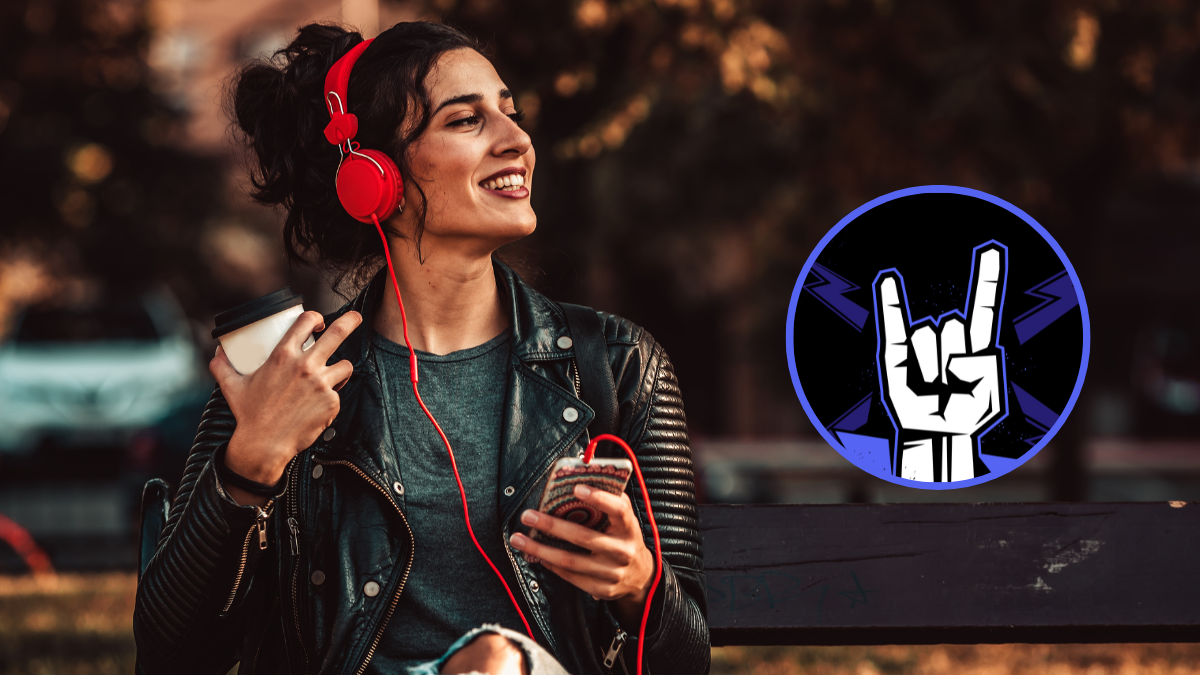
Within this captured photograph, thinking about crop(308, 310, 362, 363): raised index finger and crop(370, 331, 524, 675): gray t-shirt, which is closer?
crop(308, 310, 362, 363): raised index finger

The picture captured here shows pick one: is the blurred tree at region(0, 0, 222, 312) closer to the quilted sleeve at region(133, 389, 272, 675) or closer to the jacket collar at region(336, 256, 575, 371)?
the jacket collar at region(336, 256, 575, 371)

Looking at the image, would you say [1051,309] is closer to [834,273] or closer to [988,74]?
[834,273]

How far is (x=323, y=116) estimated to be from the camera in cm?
243

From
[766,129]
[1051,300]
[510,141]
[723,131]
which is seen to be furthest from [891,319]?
[723,131]

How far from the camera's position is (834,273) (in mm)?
2621

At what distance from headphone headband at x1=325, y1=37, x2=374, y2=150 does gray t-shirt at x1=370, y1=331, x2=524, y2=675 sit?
0.47 m

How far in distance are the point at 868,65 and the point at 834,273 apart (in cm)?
356

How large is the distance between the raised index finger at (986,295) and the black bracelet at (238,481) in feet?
4.97

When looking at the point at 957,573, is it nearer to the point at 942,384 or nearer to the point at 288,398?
the point at 942,384

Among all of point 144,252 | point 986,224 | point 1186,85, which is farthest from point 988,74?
point 144,252

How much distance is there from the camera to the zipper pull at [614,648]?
2203mm

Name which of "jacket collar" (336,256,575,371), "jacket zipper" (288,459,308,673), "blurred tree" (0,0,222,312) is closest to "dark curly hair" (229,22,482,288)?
"jacket collar" (336,256,575,371)

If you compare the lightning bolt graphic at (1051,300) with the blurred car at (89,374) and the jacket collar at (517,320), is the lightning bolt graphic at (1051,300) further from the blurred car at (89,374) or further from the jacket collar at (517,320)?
the blurred car at (89,374)

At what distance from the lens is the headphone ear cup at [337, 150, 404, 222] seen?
89.2 inches
